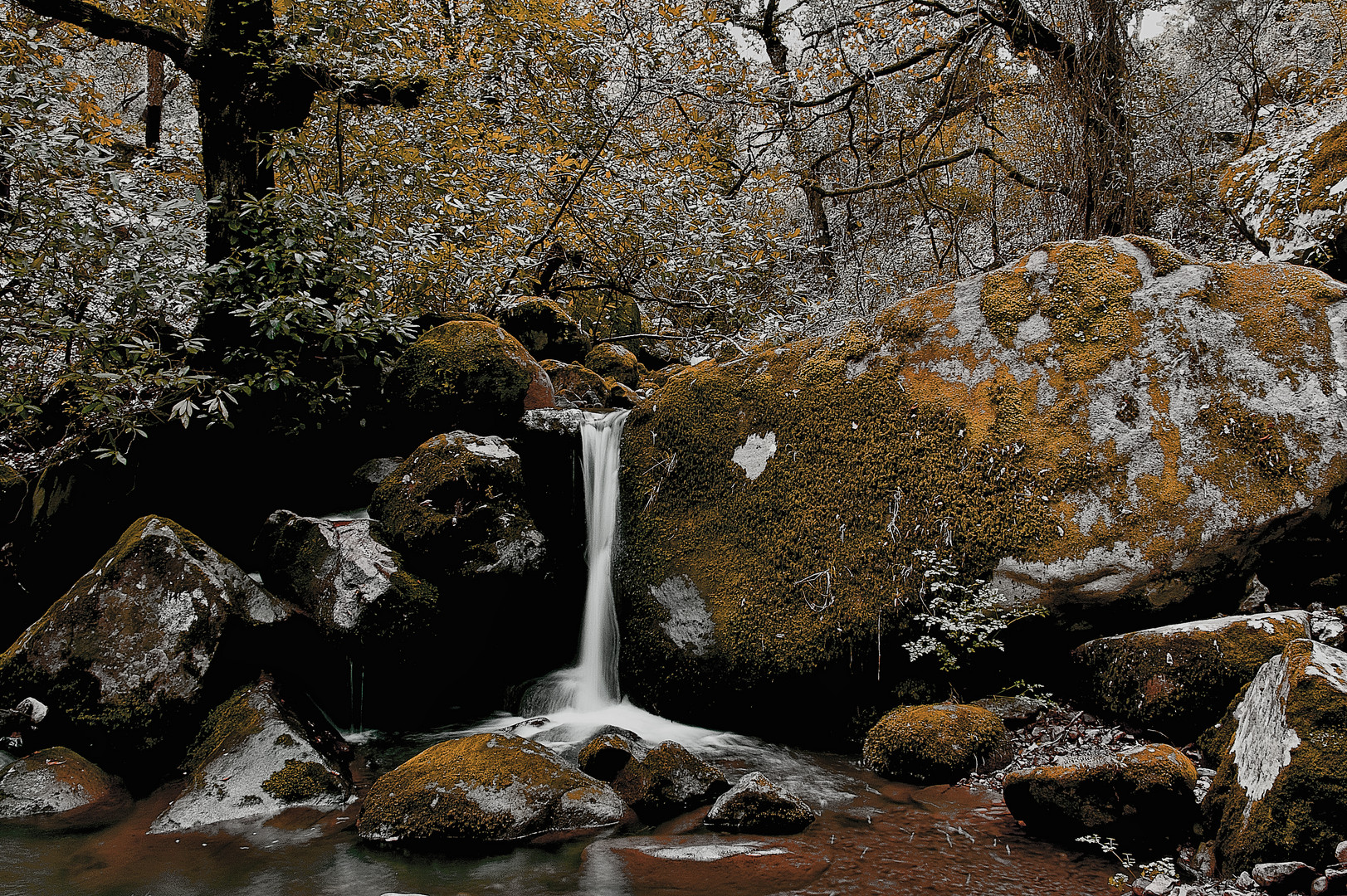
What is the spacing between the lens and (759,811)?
384cm

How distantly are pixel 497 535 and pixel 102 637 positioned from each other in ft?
8.94

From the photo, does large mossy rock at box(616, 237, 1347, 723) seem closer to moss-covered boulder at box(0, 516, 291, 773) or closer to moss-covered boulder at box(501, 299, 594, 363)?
moss-covered boulder at box(0, 516, 291, 773)

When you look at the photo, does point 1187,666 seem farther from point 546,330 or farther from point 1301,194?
point 546,330

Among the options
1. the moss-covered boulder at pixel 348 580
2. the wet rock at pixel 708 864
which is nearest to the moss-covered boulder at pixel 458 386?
the moss-covered boulder at pixel 348 580

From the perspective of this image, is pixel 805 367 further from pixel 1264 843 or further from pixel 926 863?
pixel 1264 843

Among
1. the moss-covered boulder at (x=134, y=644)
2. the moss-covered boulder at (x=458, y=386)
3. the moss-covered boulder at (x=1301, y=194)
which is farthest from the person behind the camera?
the moss-covered boulder at (x=458, y=386)

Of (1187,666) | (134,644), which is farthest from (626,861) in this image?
(134,644)

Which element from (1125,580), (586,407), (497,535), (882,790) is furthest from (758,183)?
(882,790)

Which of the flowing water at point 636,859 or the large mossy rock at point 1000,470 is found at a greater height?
the large mossy rock at point 1000,470

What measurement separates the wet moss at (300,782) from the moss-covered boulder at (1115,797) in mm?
3819

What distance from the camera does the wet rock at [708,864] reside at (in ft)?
10.6

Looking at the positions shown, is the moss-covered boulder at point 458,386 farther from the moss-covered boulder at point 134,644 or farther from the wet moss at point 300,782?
the wet moss at point 300,782

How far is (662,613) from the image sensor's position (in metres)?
5.71

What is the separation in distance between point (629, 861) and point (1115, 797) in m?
2.19
